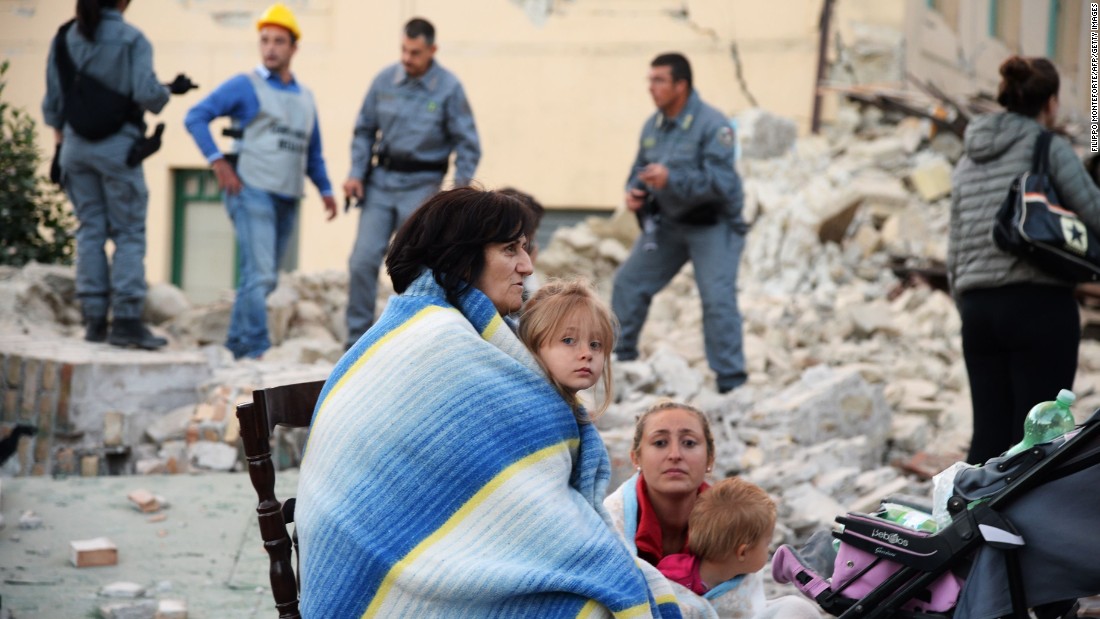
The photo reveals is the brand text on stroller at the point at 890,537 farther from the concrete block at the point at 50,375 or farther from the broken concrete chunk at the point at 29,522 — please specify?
the concrete block at the point at 50,375

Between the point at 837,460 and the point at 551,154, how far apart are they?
10.3 metres

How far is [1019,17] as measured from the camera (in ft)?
60.8

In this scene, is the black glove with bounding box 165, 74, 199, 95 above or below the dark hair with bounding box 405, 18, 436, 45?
below

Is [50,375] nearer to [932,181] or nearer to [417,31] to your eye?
[417,31]

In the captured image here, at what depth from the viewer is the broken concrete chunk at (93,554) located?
4559 mm

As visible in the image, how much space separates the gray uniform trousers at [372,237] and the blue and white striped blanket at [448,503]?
16.8 feet

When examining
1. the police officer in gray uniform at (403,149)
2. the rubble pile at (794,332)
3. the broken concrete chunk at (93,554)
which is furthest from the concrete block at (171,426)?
the broken concrete chunk at (93,554)

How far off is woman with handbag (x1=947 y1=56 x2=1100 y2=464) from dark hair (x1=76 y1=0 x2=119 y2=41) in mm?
4575

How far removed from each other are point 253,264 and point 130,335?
82 centimetres

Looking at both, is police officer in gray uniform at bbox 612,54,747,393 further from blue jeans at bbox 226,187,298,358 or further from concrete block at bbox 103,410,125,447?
concrete block at bbox 103,410,125,447

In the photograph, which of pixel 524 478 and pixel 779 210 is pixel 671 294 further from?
pixel 524 478

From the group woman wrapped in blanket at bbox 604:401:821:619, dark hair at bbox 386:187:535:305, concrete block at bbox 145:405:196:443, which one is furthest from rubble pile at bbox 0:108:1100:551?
dark hair at bbox 386:187:535:305

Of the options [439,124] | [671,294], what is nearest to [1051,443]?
[439,124]

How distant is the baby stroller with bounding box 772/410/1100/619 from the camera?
2.86m
